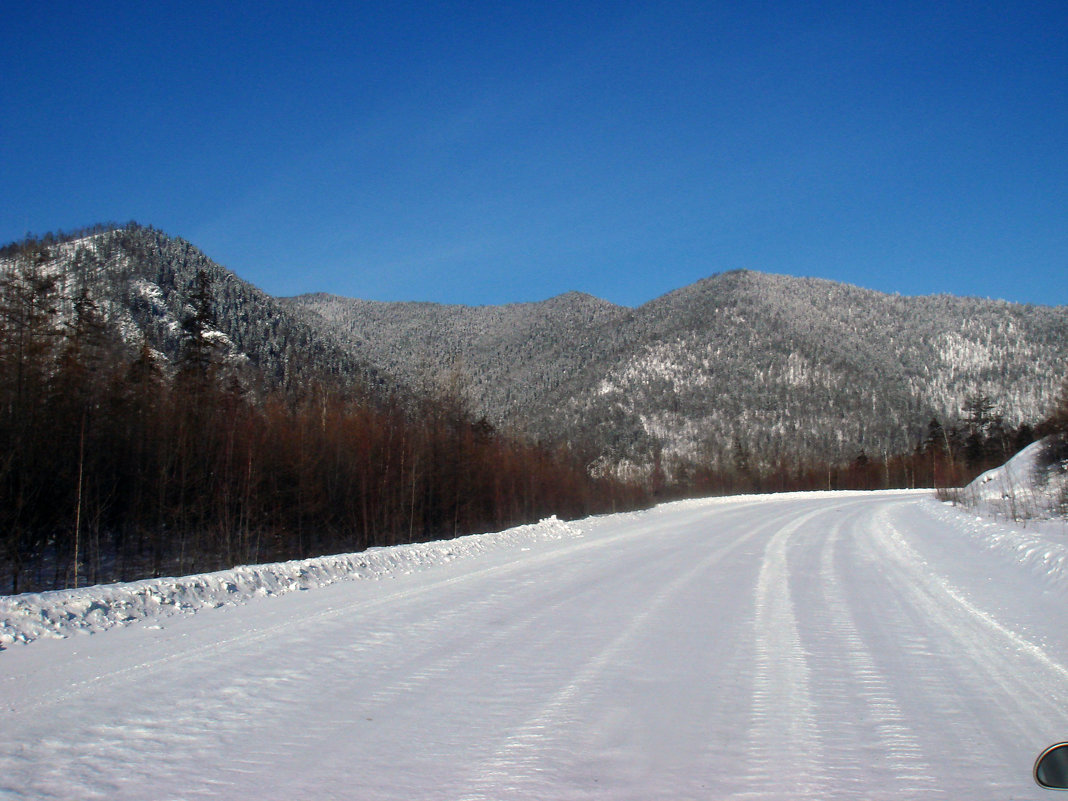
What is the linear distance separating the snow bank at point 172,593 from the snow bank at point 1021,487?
73.7 feet

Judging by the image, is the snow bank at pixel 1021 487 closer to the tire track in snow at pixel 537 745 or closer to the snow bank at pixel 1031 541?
the snow bank at pixel 1031 541

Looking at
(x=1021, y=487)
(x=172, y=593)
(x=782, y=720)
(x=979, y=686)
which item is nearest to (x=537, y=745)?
(x=782, y=720)

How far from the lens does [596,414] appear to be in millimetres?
177125

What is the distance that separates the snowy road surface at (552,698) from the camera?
4.11m

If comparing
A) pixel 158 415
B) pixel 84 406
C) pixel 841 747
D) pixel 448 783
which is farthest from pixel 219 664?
pixel 158 415

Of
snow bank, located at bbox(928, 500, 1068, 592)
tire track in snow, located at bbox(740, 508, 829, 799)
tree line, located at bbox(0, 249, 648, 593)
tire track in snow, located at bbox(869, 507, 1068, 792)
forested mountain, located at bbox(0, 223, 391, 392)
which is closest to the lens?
tire track in snow, located at bbox(740, 508, 829, 799)

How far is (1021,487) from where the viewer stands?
119 feet

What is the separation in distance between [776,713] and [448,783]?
A: 2.60 metres

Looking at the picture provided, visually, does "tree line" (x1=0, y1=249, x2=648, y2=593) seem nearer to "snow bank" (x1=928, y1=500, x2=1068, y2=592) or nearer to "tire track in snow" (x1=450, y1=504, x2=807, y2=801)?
"tire track in snow" (x1=450, y1=504, x2=807, y2=801)

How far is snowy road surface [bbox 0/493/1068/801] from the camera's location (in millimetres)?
4109

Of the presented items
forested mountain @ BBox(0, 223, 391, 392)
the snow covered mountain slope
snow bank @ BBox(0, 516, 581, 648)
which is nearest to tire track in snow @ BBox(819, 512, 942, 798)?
snow bank @ BBox(0, 516, 581, 648)

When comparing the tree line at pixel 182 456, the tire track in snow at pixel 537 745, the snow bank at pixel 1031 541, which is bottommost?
the snow bank at pixel 1031 541

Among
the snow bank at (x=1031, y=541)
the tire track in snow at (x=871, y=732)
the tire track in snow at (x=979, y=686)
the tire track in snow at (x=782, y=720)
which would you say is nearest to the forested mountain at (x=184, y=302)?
the snow bank at (x=1031, y=541)

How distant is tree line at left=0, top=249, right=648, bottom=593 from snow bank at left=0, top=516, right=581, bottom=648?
24.9ft
